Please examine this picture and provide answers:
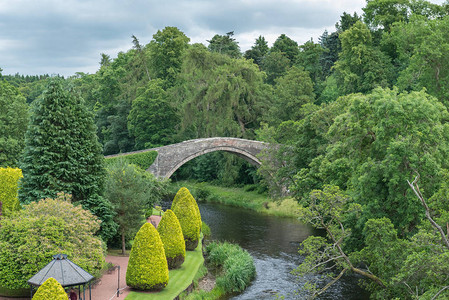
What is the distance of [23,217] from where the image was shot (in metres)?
18.9

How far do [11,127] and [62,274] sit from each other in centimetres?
2950

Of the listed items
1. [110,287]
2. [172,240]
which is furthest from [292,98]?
[110,287]

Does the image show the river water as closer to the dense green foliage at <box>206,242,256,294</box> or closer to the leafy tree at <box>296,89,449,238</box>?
the dense green foliage at <box>206,242,256,294</box>

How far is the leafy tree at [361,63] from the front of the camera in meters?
41.3

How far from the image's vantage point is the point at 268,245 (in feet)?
103

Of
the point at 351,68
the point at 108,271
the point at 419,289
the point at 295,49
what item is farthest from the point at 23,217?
the point at 295,49

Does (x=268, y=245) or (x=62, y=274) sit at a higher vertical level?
(x=62, y=274)

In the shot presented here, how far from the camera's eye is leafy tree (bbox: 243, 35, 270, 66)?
77062mm

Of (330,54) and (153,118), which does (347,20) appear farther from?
(153,118)

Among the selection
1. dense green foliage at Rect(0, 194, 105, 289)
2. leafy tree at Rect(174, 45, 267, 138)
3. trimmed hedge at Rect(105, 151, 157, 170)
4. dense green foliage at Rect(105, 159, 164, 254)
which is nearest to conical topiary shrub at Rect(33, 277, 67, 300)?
dense green foliage at Rect(0, 194, 105, 289)

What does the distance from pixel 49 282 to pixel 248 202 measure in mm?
32456

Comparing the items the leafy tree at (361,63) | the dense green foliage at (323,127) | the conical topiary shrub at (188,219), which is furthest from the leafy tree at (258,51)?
the conical topiary shrub at (188,219)

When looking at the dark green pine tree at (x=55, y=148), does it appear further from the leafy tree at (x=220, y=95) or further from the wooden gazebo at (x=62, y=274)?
the leafy tree at (x=220, y=95)

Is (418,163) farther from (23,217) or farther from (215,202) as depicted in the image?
(215,202)
